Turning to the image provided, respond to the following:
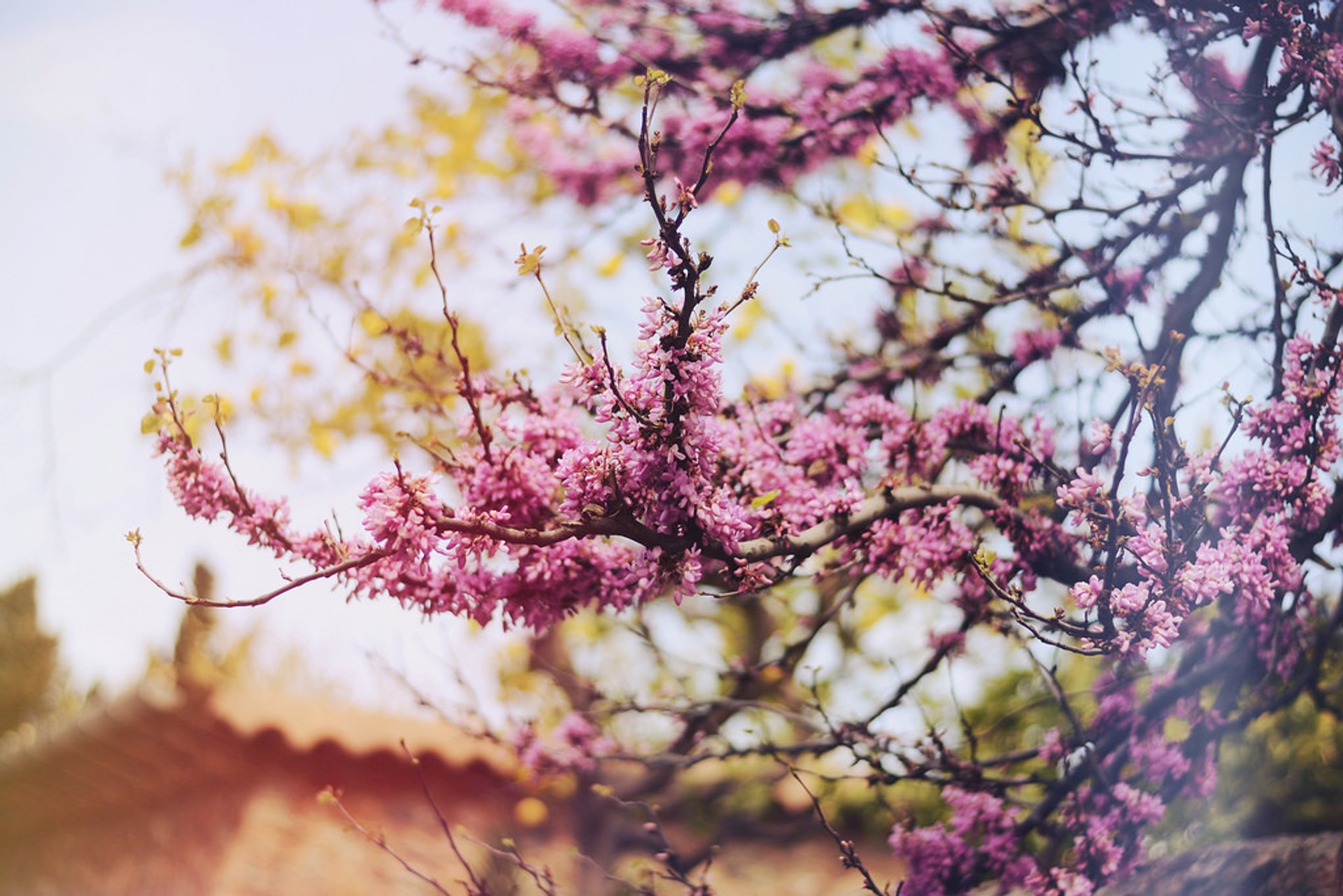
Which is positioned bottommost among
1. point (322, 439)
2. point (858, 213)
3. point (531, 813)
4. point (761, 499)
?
point (761, 499)

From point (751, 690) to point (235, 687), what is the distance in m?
2.68

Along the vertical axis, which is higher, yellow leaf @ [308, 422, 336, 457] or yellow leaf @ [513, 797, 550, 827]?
yellow leaf @ [308, 422, 336, 457]

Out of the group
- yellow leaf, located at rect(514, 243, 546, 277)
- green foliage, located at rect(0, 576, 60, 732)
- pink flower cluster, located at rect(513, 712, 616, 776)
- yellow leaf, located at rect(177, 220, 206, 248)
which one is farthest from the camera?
green foliage, located at rect(0, 576, 60, 732)

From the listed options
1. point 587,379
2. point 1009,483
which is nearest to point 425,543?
point 587,379

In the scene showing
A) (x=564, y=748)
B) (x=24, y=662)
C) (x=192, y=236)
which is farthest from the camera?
(x=24, y=662)

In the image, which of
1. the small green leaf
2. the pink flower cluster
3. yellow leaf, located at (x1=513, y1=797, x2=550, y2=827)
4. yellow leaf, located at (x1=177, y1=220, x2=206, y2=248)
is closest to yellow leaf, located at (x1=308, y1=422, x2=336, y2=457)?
yellow leaf, located at (x1=177, y1=220, x2=206, y2=248)

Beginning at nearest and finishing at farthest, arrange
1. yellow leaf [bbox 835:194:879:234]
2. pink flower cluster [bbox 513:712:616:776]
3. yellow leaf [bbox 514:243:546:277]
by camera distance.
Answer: yellow leaf [bbox 514:243:546:277], pink flower cluster [bbox 513:712:616:776], yellow leaf [bbox 835:194:879:234]

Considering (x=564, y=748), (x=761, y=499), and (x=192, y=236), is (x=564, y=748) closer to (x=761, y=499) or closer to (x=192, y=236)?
(x=761, y=499)

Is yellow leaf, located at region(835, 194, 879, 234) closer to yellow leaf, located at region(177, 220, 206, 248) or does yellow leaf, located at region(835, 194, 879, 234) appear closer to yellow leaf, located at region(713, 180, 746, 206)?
yellow leaf, located at region(713, 180, 746, 206)

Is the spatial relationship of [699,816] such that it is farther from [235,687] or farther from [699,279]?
[699,279]

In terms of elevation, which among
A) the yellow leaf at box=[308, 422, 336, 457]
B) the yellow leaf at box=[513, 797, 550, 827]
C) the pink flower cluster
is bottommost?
the pink flower cluster

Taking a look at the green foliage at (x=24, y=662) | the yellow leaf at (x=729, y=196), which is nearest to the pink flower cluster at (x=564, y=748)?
the yellow leaf at (x=729, y=196)

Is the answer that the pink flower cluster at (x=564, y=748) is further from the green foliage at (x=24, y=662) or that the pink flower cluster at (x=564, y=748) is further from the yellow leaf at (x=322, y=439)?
the green foliage at (x=24, y=662)

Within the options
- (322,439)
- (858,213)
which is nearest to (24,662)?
(322,439)
